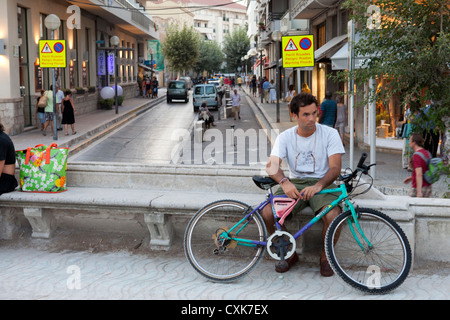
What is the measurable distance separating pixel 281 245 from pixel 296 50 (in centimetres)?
1132

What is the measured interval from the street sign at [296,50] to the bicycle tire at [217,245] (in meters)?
10.8

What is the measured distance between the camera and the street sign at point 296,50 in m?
15.5

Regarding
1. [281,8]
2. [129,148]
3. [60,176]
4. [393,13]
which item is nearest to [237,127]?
[129,148]

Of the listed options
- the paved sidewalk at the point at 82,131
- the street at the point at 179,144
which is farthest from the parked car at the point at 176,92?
the street at the point at 179,144

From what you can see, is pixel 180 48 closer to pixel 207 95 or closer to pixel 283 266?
pixel 207 95

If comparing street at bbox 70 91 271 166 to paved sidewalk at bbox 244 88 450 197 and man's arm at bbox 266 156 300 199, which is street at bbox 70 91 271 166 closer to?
paved sidewalk at bbox 244 88 450 197

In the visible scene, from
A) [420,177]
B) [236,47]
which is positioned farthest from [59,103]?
[236,47]

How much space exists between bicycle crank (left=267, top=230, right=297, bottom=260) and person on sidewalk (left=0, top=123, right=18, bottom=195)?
9.53ft

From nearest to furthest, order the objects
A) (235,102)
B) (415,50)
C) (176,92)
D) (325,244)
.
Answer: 1. (325,244)
2. (415,50)
3. (235,102)
4. (176,92)

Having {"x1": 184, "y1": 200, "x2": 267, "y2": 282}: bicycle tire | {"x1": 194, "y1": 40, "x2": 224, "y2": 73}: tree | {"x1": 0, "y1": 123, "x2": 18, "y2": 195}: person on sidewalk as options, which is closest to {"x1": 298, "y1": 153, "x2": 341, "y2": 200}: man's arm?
{"x1": 184, "y1": 200, "x2": 267, "y2": 282}: bicycle tire

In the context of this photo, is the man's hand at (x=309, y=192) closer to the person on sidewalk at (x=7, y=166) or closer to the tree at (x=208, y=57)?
the person on sidewalk at (x=7, y=166)

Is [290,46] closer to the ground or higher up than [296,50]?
higher up

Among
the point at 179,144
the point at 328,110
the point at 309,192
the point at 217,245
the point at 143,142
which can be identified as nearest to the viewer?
the point at 309,192

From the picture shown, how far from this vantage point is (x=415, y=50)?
307 inches
